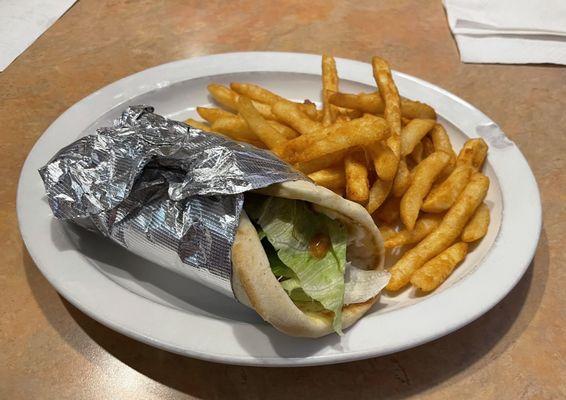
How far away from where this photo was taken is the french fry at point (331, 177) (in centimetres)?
154

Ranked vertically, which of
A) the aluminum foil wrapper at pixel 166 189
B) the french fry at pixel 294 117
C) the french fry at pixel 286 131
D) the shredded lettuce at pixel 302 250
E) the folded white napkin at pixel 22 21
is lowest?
the shredded lettuce at pixel 302 250

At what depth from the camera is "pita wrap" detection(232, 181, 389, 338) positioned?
1153 mm

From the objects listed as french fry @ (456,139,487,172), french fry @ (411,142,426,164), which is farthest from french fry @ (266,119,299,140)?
french fry @ (456,139,487,172)

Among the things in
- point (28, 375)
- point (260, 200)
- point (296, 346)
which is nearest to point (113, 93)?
point (260, 200)

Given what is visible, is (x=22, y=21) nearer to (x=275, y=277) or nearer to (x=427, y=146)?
(x=427, y=146)

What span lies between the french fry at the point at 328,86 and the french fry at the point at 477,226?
501mm

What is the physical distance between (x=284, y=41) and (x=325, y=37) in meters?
0.19

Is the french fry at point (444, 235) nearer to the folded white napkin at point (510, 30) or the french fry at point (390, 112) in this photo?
the french fry at point (390, 112)

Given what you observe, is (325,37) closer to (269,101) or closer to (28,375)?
(269,101)

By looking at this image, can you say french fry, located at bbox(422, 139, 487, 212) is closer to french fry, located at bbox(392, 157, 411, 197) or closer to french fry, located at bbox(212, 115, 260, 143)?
french fry, located at bbox(392, 157, 411, 197)

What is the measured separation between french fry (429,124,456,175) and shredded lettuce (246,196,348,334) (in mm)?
502

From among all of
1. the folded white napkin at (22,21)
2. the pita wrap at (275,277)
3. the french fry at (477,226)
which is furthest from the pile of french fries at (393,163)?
the folded white napkin at (22,21)

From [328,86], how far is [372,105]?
0.23m

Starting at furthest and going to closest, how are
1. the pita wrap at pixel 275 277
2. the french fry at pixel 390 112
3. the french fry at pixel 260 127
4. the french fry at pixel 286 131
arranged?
the french fry at pixel 286 131, the french fry at pixel 260 127, the french fry at pixel 390 112, the pita wrap at pixel 275 277
